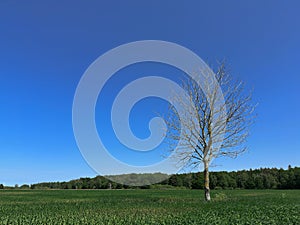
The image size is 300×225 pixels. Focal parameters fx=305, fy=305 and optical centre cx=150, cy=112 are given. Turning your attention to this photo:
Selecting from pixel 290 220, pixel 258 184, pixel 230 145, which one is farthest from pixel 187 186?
Answer: pixel 290 220

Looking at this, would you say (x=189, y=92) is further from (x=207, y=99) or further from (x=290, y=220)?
(x=290, y=220)

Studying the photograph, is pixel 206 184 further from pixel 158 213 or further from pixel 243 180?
pixel 243 180

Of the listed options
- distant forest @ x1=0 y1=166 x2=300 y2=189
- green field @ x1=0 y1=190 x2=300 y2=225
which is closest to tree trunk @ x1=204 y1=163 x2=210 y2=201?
green field @ x1=0 y1=190 x2=300 y2=225

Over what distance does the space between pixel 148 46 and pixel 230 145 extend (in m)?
12.5

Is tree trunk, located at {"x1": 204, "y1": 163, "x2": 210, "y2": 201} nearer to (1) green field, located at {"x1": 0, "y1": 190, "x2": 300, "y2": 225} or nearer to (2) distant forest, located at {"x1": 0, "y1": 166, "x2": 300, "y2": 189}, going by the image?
(1) green field, located at {"x1": 0, "y1": 190, "x2": 300, "y2": 225}

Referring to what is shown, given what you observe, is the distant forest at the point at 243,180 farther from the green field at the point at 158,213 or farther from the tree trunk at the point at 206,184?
the green field at the point at 158,213

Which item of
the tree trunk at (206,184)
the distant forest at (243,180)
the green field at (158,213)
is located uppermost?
the distant forest at (243,180)

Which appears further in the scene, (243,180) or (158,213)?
(243,180)

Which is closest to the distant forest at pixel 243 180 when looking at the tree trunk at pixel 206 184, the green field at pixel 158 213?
the tree trunk at pixel 206 184

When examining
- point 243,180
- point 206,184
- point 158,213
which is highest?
point 243,180

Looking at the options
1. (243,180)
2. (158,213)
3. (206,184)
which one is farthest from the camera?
(243,180)

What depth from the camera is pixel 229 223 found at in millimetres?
13125

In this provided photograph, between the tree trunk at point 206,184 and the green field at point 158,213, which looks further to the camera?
the tree trunk at point 206,184

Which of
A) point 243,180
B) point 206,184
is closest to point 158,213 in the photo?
point 206,184
